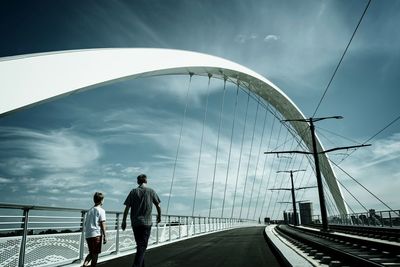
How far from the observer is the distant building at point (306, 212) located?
50.3 metres

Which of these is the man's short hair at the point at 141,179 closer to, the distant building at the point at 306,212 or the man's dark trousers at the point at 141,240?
the man's dark trousers at the point at 141,240

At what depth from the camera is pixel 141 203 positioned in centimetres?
561

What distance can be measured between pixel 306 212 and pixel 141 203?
4972cm

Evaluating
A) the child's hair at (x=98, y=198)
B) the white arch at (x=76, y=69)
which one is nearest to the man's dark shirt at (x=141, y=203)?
the child's hair at (x=98, y=198)

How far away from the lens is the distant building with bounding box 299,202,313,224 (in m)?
50.3

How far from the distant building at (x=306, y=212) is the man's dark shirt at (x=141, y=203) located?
1919 inches

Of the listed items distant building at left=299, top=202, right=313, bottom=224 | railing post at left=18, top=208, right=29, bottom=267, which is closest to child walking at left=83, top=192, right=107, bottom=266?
railing post at left=18, top=208, right=29, bottom=267

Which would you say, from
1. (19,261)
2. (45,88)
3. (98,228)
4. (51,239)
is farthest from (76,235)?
(45,88)

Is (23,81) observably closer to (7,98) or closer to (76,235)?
(7,98)

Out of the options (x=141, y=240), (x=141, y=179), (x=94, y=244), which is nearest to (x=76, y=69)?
(x=141, y=179)

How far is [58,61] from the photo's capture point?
1057cm

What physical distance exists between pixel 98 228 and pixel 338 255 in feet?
15.9

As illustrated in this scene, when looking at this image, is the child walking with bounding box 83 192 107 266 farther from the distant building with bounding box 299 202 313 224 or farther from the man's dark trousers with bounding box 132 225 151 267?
the distant building with bounding box 299 202 313 224

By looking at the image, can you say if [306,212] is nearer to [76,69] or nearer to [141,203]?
[76,69]
